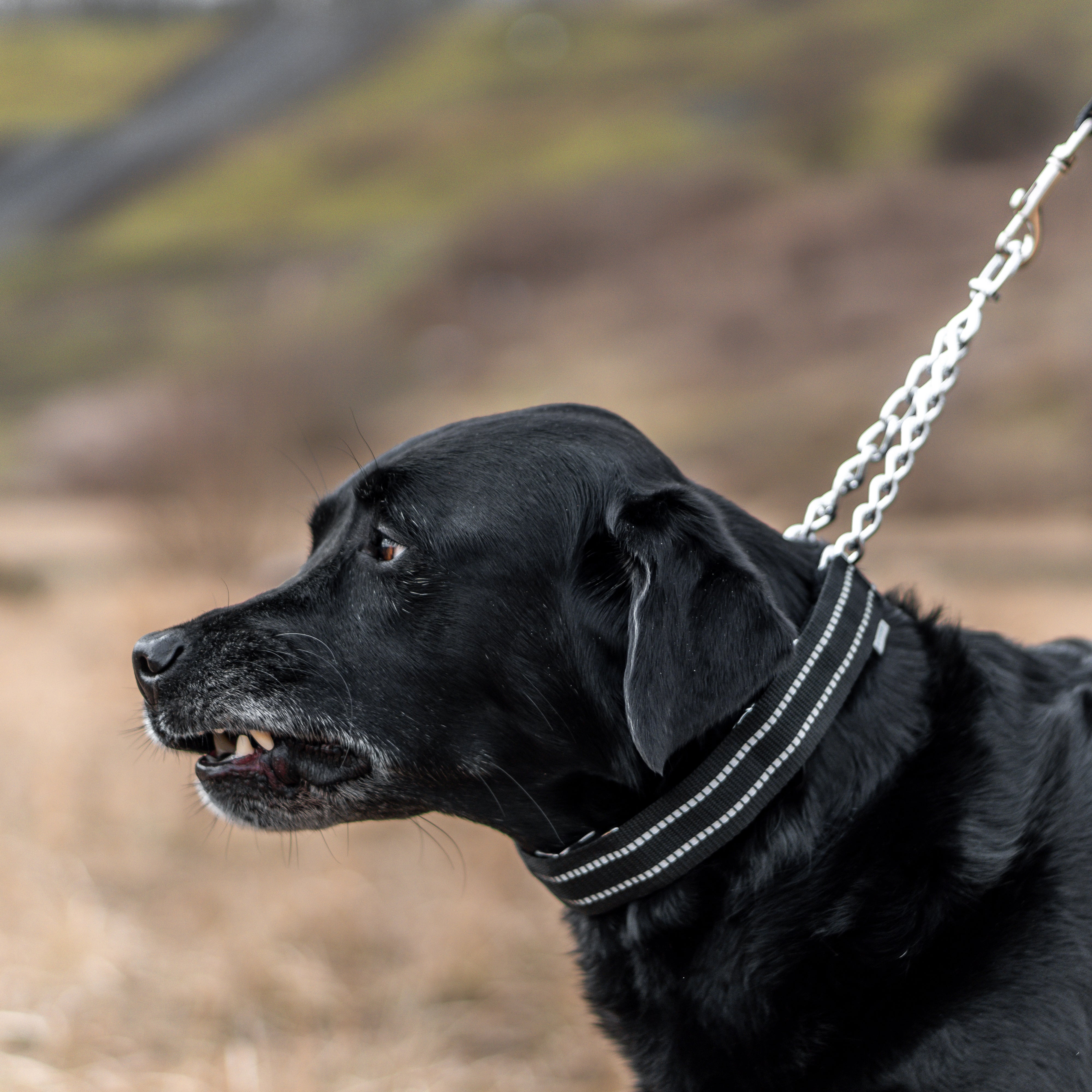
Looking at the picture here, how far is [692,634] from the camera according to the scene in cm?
179

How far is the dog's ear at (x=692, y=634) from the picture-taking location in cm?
175

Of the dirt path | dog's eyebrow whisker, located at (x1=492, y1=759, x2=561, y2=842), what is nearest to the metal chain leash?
dog's eyebrow whisker, located at (x1=492, y1=759, x2=561, y2=842)

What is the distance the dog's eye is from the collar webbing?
0.72 metres

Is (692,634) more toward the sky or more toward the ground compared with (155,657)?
more toward the ground

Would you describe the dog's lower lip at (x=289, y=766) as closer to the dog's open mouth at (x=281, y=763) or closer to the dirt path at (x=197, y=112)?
the dog's open mouth at (x=281, y=763)

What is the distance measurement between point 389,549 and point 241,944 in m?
2.50

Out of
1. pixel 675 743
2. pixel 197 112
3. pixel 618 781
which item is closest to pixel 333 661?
pixel 618 781

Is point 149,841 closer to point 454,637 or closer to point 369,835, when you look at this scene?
point 369,835

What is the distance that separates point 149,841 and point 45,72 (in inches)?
535

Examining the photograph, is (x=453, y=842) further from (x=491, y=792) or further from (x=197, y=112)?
(x=197, y=112)

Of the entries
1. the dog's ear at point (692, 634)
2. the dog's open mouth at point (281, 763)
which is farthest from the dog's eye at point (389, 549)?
the dog's ear at point (692, 634)

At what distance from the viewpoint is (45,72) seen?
14.3m

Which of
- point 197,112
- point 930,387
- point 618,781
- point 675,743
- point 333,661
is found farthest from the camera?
point 197,112

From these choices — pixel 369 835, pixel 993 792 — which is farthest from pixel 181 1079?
pixel 993 792
